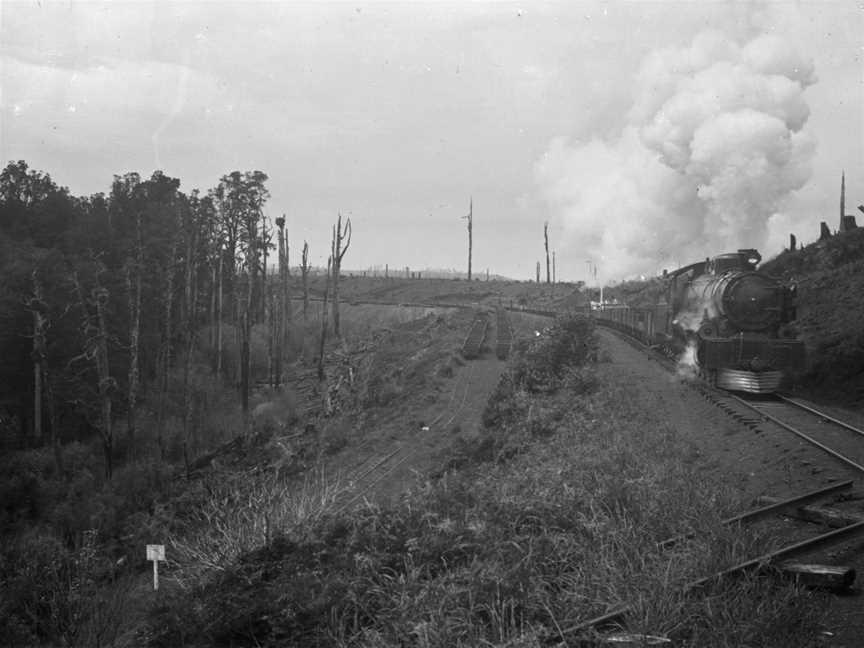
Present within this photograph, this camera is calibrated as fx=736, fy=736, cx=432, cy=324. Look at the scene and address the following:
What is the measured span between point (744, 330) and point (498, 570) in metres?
13.5

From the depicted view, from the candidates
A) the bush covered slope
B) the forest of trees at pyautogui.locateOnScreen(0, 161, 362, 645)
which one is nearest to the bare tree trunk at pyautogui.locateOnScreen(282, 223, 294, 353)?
the forest of trees at pyautogui.locateOnScreen(0, 161, 362, 645)

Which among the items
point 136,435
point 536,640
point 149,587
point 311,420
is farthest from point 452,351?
point 536,640

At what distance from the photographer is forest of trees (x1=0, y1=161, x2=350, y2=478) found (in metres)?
→ 26.6

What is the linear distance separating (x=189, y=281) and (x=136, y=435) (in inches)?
324

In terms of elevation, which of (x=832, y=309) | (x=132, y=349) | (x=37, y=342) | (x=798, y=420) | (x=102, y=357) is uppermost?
(x=832, y=309)

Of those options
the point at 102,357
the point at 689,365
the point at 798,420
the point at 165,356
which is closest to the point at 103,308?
the point at 102,357

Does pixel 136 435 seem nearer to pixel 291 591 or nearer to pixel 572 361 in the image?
pixel 572 361

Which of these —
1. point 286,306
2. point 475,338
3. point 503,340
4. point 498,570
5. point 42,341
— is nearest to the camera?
point 498,570

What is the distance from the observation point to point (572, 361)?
23.1 meters

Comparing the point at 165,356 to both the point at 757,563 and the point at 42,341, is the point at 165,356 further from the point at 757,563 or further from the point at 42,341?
the point at 757,563

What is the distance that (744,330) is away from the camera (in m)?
17.8

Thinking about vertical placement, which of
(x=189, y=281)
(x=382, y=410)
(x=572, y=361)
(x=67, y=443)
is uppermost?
(x=189, y=281)

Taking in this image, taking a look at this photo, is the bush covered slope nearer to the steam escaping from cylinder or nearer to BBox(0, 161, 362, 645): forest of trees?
the steam escaping from cylinder

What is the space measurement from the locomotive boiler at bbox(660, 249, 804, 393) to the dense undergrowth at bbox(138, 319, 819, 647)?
742cm
